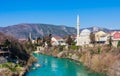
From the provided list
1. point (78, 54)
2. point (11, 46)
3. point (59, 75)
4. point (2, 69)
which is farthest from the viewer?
point (78, 54)

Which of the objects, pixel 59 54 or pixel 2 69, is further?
pixel 59 54

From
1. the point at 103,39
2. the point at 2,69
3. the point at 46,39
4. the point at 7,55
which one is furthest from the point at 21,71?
the point at 46,39

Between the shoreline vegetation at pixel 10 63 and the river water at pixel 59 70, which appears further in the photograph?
the river water at pixel 59 70

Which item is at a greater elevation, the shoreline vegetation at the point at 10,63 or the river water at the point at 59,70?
the shoreline vegetation at the point at 10,63

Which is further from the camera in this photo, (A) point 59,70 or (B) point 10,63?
(A) point 59,70

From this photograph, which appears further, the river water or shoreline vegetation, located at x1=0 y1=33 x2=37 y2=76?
the river water

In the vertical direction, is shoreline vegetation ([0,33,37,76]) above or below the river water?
above

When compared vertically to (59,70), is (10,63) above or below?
above

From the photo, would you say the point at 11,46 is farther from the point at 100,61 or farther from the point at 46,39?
the point at 46,39

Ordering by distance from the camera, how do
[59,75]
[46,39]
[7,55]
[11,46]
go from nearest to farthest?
[59,75], [7,55], [11,46], [46,39]

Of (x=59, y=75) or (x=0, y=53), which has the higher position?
Answer: (x=0, y=53)
